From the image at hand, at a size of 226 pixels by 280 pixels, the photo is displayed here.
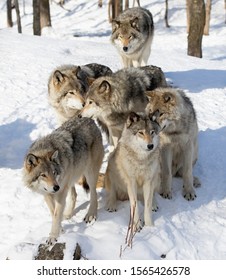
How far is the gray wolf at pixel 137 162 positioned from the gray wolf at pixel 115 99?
0.98 meters

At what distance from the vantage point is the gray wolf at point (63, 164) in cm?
473

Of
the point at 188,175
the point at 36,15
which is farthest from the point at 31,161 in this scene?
the point at 36,15

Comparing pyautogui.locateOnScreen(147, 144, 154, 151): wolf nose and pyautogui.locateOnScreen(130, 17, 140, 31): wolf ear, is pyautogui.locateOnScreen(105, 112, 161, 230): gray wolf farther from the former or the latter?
pyautogui.locateOnScreen(130, 17, 140, 31): wolf ear

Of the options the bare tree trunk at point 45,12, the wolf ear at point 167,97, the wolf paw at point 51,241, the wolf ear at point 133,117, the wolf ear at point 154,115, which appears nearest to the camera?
the wolf paw at point 51,241

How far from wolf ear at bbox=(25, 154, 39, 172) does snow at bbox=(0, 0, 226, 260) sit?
2.87 feet

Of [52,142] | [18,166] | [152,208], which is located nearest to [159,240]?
[152,208]

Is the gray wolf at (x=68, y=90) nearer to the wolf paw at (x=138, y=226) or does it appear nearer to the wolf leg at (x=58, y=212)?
the wolf leg at (x=58, y=212)

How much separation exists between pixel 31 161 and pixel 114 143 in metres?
2.44

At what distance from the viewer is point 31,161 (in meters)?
4.71

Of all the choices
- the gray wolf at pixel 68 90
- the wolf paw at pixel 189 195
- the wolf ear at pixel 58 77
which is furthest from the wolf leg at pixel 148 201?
the wolf ear at pixel 58 77

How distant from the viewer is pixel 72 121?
5.91m

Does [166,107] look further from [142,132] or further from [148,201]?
[148,201]

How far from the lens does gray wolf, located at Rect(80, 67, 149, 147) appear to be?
21.0ft

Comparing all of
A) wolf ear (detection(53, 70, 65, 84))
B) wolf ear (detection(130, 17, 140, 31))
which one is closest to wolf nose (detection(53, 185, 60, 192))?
wolf ear (detection(53, 70, 65, 84))
